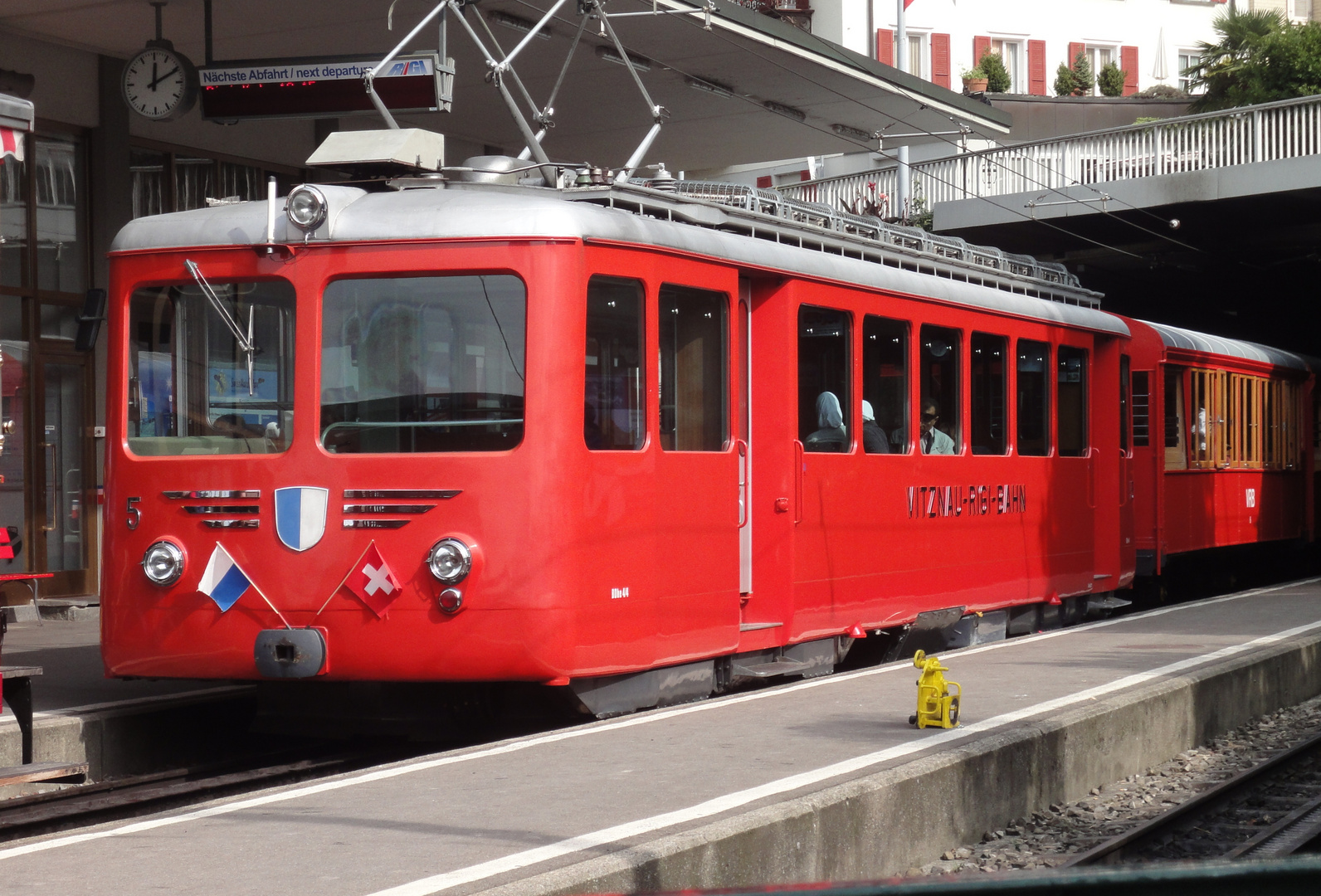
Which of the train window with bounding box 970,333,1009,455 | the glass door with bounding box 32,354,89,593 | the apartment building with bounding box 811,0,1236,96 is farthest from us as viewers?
the apartment building with bounding box 811,0,1236,96

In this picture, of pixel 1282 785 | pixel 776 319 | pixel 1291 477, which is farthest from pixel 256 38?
pixel 1291 477

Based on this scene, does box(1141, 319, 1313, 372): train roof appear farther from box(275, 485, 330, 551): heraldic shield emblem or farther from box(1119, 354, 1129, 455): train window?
box(275, 485, 330, 551): heraldic shield emblem

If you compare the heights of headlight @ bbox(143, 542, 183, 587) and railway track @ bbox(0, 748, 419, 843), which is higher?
headlight @ bbox(143, 542, 183, 587)

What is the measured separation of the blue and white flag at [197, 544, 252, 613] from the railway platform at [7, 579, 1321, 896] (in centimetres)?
147

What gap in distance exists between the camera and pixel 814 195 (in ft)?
97.7

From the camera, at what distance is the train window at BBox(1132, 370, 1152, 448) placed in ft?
51.6

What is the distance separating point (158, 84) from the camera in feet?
42.1

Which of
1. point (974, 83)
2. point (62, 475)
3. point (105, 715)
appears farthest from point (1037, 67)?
point (105, 715)

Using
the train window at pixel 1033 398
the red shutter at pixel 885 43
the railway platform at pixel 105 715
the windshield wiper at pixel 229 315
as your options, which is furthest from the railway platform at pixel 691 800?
the red shutter at pixel 885 43

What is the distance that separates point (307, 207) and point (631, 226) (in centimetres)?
149

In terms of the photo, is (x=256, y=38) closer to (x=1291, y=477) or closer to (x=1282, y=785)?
(x=1282, y=785)

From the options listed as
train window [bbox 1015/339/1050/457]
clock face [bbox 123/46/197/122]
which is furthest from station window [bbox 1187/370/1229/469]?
clock face [bbox 123/46/197/122]

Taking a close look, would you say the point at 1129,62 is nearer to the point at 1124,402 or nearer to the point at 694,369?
the point at 1124,402

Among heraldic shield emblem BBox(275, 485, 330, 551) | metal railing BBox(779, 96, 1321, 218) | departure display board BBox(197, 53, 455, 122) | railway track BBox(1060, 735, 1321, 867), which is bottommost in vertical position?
railway track BBox(1060, 735, 1321, 867)
